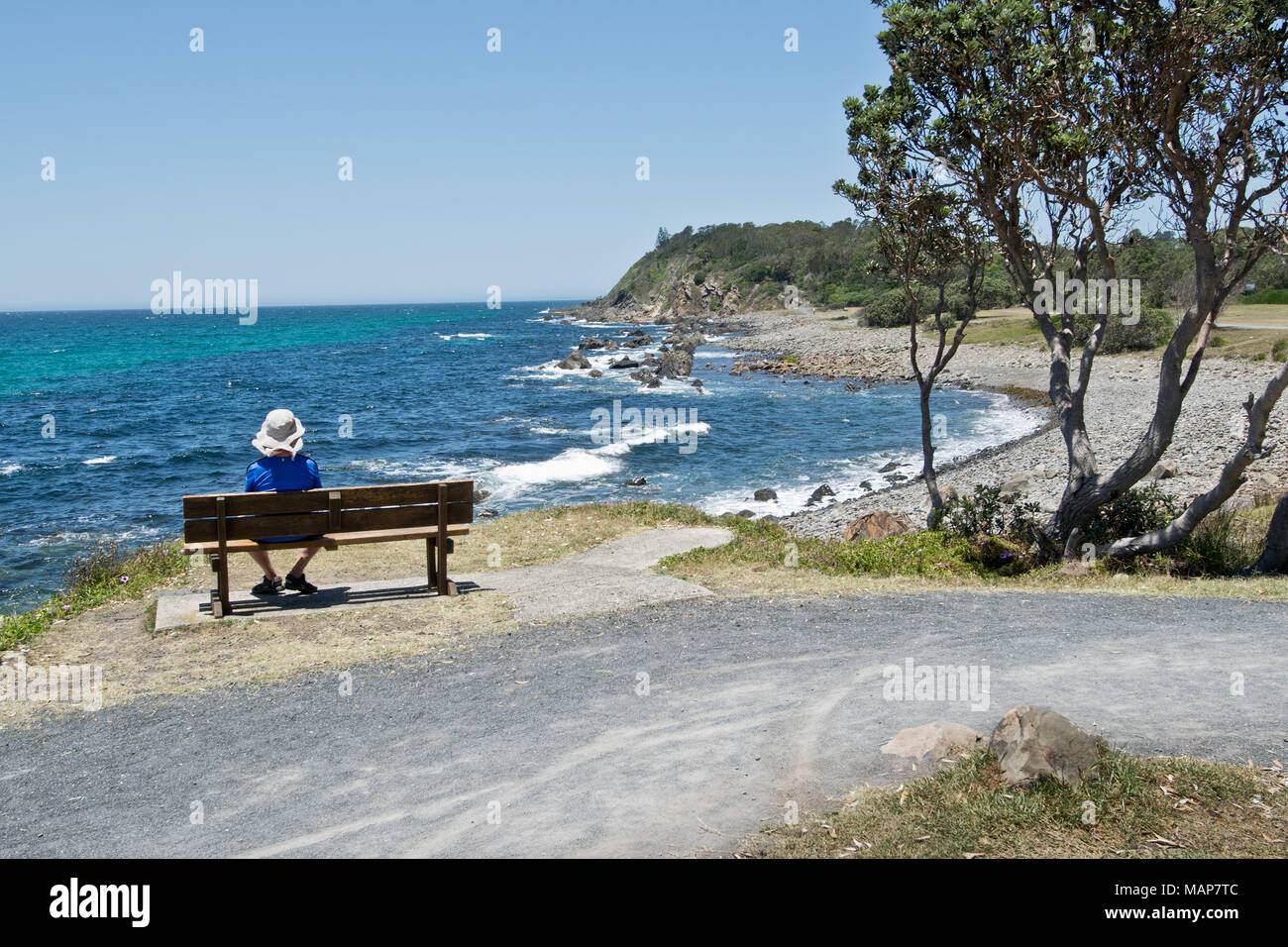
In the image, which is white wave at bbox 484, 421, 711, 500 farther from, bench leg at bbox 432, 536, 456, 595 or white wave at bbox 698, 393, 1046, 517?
bench leg at bbox 432, 536, 456, 595

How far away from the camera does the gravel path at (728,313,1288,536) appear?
20.4m

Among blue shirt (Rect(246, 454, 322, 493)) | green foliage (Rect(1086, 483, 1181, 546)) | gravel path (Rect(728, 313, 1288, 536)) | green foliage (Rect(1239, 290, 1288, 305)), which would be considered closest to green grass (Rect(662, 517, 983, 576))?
green foliage (Rect(1086, 483, 1181, 546))

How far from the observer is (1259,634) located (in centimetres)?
754

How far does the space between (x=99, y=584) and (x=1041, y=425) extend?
30.8 m

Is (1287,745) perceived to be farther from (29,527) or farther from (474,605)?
(29,527)

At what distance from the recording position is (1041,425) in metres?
32.8

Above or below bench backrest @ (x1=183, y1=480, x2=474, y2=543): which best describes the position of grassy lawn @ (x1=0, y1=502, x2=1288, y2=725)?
below

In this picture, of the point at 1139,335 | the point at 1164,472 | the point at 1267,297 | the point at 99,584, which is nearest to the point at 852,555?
the point at 99,584

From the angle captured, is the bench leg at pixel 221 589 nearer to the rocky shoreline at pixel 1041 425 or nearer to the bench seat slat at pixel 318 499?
the bench seat slat at pixel 318 499

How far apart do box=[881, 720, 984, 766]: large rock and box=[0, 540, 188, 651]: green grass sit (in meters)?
7.47

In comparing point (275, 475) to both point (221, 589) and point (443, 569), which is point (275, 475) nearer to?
point (221, 589)

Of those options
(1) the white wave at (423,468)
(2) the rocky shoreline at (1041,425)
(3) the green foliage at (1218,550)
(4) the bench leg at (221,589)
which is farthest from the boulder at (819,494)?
(4) the bench leg at (221,589)

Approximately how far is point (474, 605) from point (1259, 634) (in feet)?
23.0

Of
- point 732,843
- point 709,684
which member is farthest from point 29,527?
point 732,843
